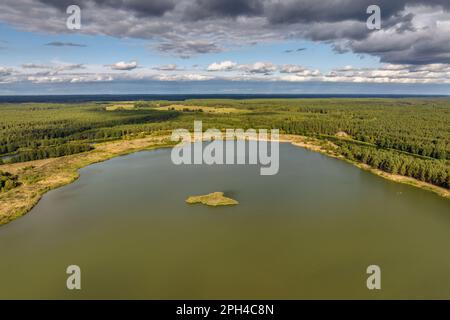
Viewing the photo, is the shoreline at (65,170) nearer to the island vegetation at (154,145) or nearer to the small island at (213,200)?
the island vegetation at (154,145)

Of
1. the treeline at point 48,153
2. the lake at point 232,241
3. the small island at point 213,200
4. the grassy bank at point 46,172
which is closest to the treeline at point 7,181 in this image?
the grassy bank at point 46,172

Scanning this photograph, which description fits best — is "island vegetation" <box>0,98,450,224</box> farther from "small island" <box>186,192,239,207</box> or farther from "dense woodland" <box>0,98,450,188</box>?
"small island" <box>186,192,239,207</box>

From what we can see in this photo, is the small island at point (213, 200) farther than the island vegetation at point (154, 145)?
No

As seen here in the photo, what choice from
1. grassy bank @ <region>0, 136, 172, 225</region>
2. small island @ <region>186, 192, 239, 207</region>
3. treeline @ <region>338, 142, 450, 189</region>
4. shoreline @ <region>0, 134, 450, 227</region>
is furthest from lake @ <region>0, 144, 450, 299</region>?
treeline @ <region>338, 142, 450, 189</region>

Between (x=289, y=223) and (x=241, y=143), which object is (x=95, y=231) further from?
(x=241, y=143)

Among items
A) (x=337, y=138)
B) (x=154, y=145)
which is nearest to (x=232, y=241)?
(x=154, y=145)
